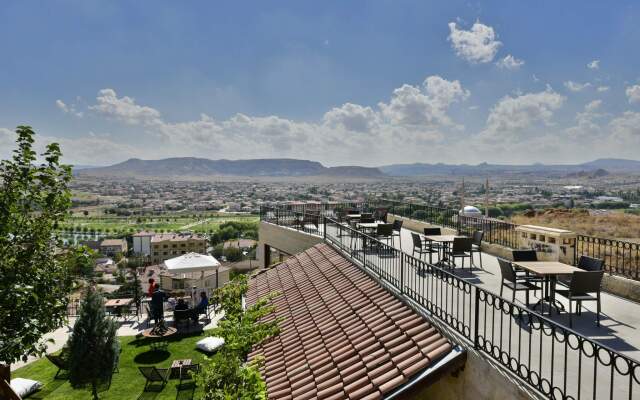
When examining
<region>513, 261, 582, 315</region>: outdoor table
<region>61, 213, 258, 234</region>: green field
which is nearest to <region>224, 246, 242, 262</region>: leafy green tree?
<region>61, 213, 258, 234</region>: green field

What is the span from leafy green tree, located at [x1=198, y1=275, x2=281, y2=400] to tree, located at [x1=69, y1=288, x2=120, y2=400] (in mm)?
3197

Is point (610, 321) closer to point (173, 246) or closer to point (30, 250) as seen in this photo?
point (30, 250)

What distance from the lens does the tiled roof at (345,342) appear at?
632cm

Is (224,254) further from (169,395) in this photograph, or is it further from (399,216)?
(169,395)

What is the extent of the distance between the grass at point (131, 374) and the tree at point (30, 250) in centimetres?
683

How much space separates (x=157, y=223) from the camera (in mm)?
171500

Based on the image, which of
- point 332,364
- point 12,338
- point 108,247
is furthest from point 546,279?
point 108,247

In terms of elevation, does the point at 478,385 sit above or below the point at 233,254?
above

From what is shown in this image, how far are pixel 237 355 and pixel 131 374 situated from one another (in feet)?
27.1

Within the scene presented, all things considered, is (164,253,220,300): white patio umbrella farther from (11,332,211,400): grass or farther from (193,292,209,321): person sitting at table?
(11,332,211,400): grass

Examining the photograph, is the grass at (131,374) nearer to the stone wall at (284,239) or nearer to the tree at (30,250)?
the stone wall at (284,239)

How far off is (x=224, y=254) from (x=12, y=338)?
3791 inches

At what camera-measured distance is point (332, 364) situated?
7.46 meters

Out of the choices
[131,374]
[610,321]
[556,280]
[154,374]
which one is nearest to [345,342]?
[556,280]
